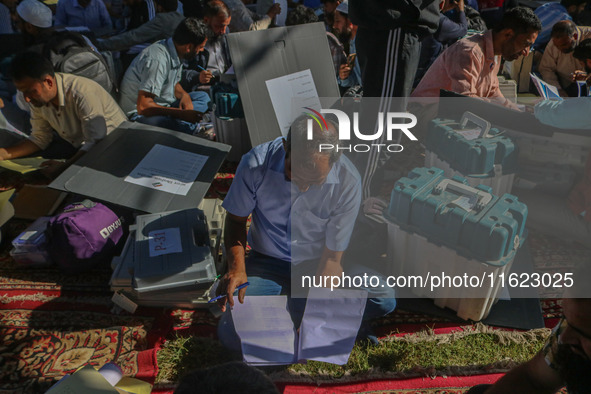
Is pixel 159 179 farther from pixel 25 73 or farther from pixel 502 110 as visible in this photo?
→ pixel 502 110

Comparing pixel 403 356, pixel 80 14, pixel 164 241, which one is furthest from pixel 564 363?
pixel 80 14

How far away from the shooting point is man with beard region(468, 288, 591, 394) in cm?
122

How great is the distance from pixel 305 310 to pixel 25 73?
2.17 meters

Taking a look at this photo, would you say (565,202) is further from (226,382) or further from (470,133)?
(226,382)

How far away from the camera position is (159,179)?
2811 mm

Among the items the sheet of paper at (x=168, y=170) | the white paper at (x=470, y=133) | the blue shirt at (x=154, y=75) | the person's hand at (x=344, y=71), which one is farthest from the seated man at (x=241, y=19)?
the white paper at (x=470, y=133)

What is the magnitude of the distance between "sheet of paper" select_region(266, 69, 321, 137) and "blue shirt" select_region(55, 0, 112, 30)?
3176 millimetres

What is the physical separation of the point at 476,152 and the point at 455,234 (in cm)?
70

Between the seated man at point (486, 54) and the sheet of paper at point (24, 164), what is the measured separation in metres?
2.92

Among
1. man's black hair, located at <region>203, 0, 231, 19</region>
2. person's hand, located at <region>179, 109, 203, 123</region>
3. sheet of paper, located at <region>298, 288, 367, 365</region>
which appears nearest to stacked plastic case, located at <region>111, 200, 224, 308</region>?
sheet of paper, located at <region>298, 288, 367, 365</region>

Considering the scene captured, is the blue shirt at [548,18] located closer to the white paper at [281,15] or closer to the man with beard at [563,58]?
the man with beard at [563,58]

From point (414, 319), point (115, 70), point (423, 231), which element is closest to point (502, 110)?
Result: point (423, 231)

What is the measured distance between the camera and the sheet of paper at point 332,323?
2.02m

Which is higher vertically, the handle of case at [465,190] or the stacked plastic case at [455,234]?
the handle of case at [465,190]
